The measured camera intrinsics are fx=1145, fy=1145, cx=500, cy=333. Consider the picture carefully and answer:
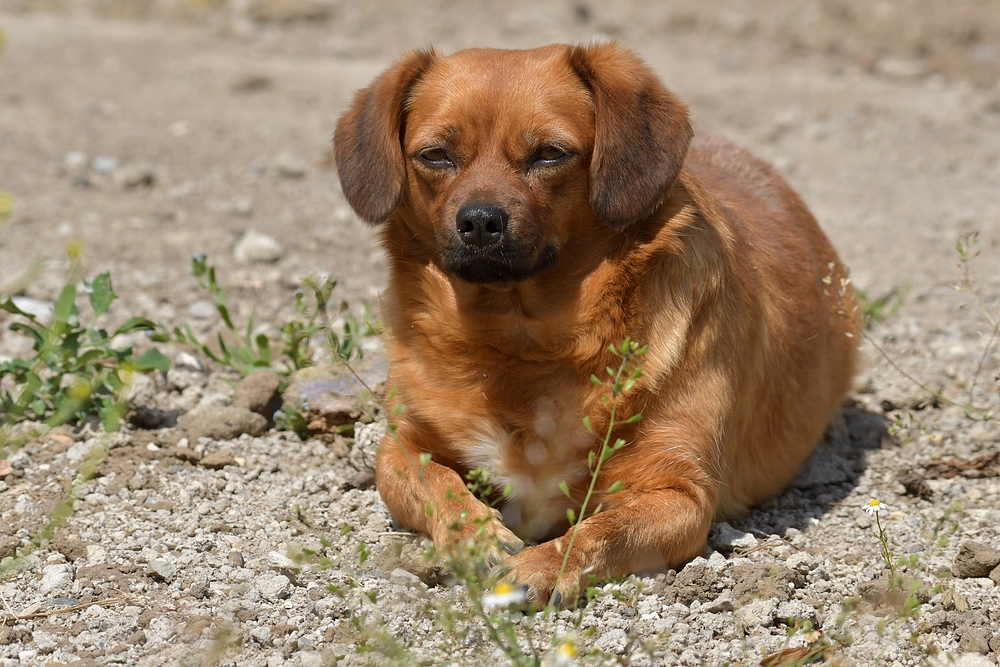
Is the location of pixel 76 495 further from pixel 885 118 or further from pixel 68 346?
pixel 885 118

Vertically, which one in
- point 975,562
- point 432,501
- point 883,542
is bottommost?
point 975,562

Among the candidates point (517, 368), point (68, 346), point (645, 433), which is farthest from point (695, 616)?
point (68, 346)

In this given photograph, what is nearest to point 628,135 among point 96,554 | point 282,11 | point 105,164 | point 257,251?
point 96,554

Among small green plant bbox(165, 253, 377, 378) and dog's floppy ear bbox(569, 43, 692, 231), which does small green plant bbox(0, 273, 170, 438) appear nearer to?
small green plant bbox(165, 253, 377, 378)

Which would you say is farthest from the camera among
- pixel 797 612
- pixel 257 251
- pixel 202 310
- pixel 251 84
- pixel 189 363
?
pixel 251 84

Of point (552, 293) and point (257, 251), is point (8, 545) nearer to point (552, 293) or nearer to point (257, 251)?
point (552, 293)

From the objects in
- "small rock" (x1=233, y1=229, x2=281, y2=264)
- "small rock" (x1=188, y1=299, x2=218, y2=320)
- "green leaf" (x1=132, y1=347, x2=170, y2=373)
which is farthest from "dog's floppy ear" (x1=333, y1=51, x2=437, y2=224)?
"small rock" (x1=233, y1=229, x2=281, y2=264)
